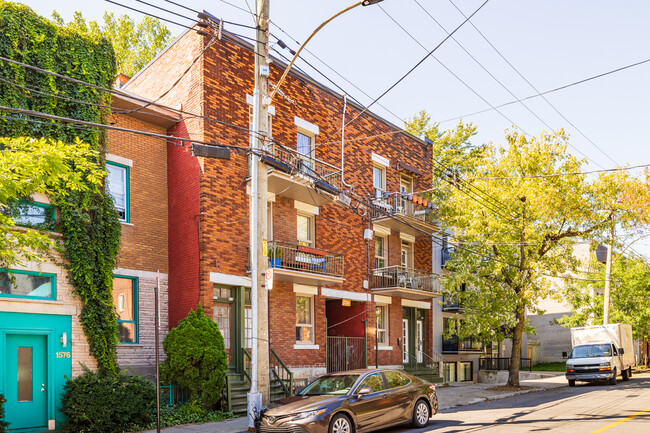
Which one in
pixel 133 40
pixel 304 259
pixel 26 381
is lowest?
pixel 26 381

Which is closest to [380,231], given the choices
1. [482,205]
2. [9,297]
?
[482,205]

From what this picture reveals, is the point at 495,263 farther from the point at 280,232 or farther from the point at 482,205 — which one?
the point at 280,232

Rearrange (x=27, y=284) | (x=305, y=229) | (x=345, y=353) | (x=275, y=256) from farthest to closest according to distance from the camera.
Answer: (x=345, y=353)
(x=305, y=229)
(x=275, y=256)
(x=27, y=284)

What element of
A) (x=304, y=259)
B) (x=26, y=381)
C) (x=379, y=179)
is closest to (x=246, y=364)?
(x=304, y=259)

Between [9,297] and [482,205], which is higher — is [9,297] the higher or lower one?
the lower one

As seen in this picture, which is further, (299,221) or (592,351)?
(592,351)

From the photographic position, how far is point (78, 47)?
1526 centimetres

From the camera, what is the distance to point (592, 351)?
2645 centimetres

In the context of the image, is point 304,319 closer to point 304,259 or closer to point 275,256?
point 304,259

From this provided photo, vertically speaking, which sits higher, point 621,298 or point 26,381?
point 26,381

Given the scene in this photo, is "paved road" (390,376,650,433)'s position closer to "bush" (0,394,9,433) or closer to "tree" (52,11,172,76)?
"bush" (0,394,9,433)

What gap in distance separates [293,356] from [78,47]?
11.3 m

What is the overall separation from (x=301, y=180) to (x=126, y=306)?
640cm

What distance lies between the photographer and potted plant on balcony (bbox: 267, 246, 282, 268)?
18.3 m
